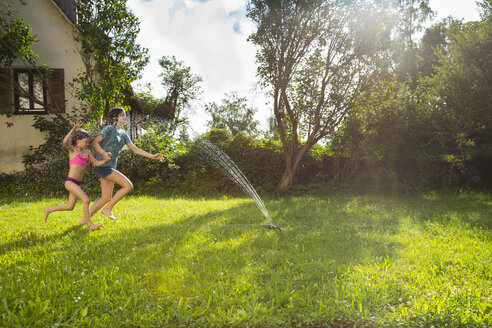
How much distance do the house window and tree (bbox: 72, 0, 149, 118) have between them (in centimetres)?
192

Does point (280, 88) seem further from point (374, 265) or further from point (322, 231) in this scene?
point (374, 265)

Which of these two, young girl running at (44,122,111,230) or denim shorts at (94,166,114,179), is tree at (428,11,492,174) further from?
young girl running at (44,122,111,230)

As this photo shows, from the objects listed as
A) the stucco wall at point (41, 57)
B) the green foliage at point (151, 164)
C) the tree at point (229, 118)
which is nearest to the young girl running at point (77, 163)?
the green foliage at point (151, 164)

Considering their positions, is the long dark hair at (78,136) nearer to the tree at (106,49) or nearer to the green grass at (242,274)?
the green grass at (242,274)

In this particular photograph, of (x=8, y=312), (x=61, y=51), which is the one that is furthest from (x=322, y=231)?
(x=61, y=51)

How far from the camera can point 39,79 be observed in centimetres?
1366

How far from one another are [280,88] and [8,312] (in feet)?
38.6

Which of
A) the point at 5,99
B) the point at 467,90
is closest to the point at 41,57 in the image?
the point at 5,99

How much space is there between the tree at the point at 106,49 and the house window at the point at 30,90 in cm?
192

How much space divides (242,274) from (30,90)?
1416 cm

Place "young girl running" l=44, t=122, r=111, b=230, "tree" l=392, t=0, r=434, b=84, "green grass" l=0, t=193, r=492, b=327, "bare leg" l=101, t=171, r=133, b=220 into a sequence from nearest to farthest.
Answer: "green grass" l=0, t=193, r=492, b=327
"young girl running" l=44, t=122, r=111, b=230
"bare leg" l=101, t=171, r=133, b=220
"tree" l=392, t=0, r=434, b=84

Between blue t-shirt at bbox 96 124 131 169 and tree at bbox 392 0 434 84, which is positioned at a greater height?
tree at bbox 392 0 434 84

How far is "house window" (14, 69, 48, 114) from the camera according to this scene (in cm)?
1356

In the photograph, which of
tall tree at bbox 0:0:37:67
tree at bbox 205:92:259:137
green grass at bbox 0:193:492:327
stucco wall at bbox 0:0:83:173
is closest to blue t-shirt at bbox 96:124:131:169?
green grass at bbox 0:193:492:327
